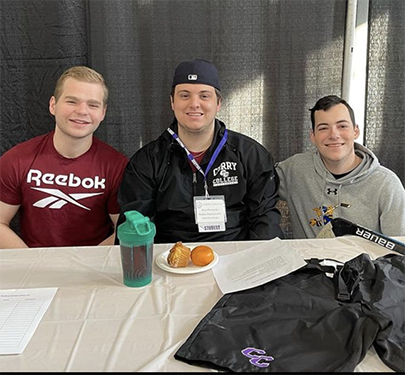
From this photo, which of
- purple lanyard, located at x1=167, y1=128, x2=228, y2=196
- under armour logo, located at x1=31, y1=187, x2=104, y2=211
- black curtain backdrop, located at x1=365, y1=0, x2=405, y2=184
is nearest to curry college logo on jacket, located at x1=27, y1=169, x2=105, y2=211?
under armour logo, located at x1=31, y1=187, x2=104, y2=211

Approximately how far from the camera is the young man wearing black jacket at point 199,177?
70.5 inches

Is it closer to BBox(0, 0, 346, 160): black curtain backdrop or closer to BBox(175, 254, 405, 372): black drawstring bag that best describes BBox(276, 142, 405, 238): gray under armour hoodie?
BBox(0, 0, 346, 160): black curtain backdrop

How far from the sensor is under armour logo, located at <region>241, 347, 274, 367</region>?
0.85m

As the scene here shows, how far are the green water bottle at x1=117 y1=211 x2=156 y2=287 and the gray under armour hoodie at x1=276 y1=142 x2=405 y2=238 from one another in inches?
37.6

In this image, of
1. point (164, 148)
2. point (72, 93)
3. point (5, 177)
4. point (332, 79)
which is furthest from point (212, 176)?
point (332, 79)

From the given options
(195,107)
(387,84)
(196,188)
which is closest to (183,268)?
(196,188)

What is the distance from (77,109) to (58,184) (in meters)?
0.31

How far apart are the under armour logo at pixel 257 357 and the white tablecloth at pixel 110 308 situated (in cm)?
11

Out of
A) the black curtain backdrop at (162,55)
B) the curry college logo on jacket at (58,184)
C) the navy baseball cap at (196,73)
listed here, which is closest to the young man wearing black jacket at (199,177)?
the navy baseball cap at (196,73)

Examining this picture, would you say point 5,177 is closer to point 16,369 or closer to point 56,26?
point 56,26

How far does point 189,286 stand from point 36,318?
38cm

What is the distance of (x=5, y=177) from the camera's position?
1.83 m

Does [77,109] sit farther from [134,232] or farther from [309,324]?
[309,324]

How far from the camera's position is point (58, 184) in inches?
72.2
